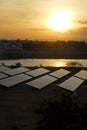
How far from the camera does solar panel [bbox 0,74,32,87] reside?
25188 millimetres

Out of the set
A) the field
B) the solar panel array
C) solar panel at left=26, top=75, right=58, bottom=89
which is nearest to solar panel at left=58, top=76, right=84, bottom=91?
the solar panel array

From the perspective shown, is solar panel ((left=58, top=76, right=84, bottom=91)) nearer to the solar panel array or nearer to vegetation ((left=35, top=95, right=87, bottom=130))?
the solar panel array

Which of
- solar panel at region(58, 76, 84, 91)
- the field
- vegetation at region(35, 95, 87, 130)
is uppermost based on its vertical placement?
vegetation at region(35, 95, 87, 130)

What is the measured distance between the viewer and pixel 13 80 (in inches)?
1044

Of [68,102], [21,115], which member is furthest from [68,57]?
[68,102]

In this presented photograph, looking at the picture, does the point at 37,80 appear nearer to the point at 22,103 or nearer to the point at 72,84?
the point at 72,84

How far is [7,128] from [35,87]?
787 centimetres

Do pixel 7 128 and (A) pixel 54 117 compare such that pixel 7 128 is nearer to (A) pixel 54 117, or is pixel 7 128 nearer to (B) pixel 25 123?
(B) pixel 25 123

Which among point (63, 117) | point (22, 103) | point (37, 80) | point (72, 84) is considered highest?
point (63, 117)

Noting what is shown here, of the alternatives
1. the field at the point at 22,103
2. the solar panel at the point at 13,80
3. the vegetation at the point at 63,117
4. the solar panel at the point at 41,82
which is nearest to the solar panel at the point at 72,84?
the field at the point at 22,103

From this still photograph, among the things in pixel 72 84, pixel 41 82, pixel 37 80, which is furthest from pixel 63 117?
pixel 37 80

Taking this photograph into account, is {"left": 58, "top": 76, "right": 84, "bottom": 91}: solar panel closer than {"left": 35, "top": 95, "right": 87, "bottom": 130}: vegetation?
No

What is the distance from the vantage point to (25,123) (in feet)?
59.3

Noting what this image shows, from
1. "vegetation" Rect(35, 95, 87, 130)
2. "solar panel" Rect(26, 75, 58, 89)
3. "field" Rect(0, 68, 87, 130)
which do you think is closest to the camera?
"vegetation" Rect(35, 95, 87, 130)
